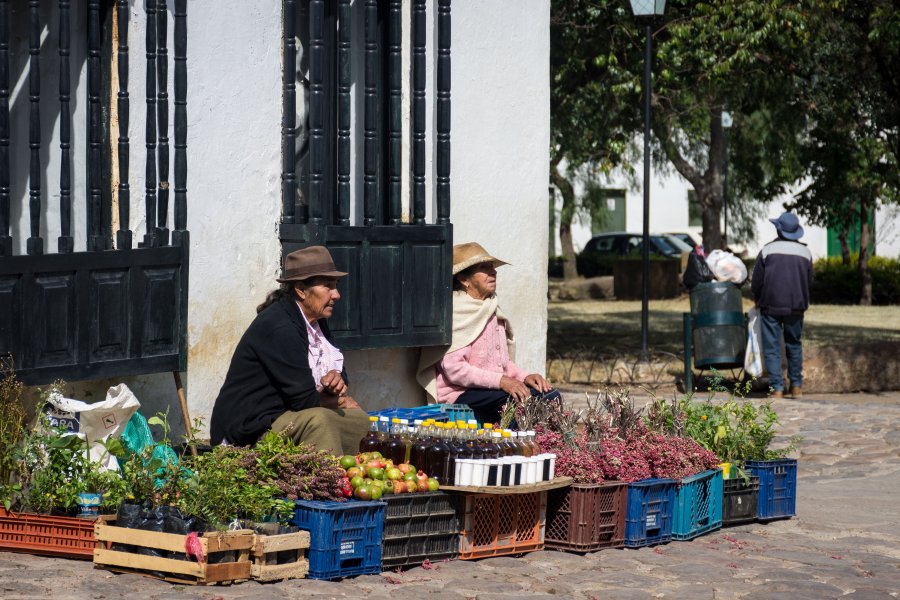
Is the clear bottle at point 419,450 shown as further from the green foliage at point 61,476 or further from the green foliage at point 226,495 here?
the green foliage at point 61,476

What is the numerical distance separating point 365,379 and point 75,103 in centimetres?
273

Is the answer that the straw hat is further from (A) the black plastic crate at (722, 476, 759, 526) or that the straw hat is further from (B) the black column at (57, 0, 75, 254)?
(B) the black column at (57, 0, 75, 254)

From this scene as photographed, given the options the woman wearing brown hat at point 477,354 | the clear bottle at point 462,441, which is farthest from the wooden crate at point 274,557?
the woman wearing brown hat at point 477,354

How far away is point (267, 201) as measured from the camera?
30.0ft

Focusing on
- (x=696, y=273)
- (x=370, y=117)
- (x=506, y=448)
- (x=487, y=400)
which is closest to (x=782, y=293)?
(x=696, y=273)

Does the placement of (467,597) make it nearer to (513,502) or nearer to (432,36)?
(513,502)

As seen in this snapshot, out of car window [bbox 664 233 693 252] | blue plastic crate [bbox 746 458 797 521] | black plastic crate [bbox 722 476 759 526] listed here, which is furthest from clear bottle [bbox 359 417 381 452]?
car window [bbox 664 233 693 252]

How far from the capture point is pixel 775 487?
8.88 meters

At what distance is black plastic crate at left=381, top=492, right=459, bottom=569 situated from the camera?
22.7 feet

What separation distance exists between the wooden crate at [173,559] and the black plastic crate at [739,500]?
11.3 feet

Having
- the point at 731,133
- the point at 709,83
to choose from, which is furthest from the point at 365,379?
the point at 731,133

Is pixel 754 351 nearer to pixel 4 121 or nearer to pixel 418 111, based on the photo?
pixel 418 111

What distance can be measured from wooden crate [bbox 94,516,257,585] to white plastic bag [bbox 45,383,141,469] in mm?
888

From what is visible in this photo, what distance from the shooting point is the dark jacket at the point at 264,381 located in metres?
7.58
